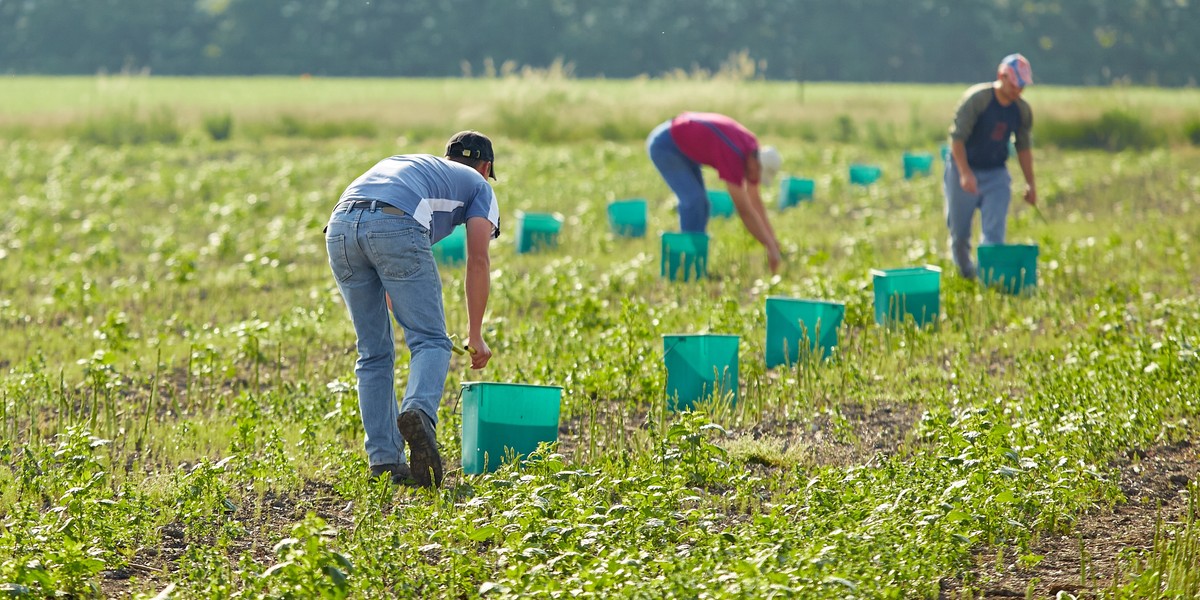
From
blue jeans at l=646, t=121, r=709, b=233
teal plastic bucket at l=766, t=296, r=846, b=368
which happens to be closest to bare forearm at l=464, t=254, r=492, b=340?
teal plastic bucket at l=766, t=296, r=846, b=368

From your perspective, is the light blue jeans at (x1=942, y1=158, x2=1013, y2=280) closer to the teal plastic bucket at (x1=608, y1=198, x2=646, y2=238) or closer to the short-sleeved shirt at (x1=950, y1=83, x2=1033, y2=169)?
the short-sleeved shirt at (x1=950, y1=83, x2=1033, y2=169)

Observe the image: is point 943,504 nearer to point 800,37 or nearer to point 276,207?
point 276,207

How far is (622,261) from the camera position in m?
9.89

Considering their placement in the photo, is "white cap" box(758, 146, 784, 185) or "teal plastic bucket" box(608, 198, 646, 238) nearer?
"white cap" box(758, 146, 784, 185)

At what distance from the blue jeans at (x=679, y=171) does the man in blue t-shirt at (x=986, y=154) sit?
161cm

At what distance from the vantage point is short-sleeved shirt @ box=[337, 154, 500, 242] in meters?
4.51

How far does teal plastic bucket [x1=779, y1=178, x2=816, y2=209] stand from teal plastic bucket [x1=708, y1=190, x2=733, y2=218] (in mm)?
1590

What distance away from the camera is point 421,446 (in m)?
4.50

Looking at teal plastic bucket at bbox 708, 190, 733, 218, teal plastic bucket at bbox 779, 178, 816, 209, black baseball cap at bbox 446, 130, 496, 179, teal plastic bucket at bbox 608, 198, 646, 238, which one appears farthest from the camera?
teal plastic bucket at bbox 779, 178, 816, 209

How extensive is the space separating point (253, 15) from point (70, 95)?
28.8 metres

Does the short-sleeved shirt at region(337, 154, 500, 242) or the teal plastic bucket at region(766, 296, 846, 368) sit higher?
the short-sleeved shirt at region(337, 154, 500, 242)

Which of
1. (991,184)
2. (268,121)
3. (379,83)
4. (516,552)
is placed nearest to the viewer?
(516,552)

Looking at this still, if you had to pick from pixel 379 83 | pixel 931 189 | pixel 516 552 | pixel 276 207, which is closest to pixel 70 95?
pixel 379 83

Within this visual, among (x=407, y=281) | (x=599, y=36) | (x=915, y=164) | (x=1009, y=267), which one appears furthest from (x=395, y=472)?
(x=599, y=36)
